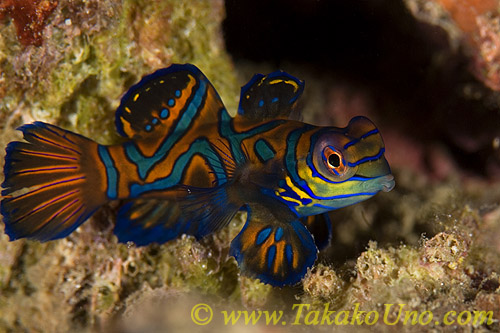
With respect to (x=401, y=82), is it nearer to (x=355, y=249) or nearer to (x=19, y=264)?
(x=355, y=249)

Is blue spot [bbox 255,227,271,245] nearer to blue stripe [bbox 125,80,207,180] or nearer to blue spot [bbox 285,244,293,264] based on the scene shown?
blue spot [bbox 285,244,293,264]

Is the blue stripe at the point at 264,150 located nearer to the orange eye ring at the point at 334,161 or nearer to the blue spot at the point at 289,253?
the orange eye ring at the point at 334,161

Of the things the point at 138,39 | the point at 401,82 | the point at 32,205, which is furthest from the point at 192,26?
the point at 401,82

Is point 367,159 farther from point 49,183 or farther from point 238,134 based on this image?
point 49,183

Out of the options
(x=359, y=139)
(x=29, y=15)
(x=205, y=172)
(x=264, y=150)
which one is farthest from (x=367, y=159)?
(x=29, y=15)

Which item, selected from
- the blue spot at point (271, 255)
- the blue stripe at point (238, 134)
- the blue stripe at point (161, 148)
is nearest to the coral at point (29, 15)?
the blue stripe at point (161, 148)

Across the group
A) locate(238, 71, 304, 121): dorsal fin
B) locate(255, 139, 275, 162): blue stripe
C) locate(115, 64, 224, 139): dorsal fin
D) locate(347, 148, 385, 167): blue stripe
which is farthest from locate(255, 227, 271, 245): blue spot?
locate(115, 64, 224, 139): dorsal fin
